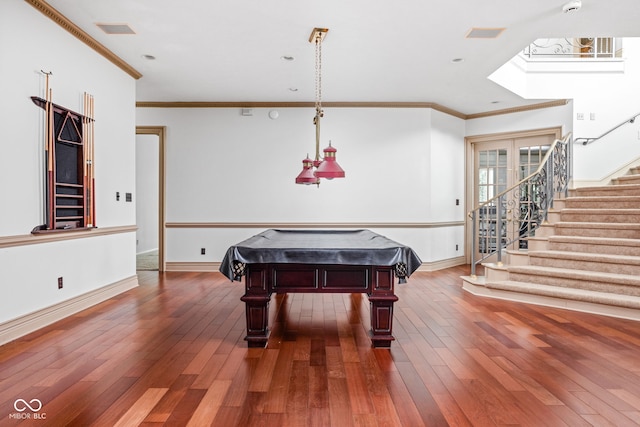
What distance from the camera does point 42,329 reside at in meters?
3.49

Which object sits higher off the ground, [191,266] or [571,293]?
[571,293]

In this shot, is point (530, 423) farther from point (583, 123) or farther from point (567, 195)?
point (583, 123)

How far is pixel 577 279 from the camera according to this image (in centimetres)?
442

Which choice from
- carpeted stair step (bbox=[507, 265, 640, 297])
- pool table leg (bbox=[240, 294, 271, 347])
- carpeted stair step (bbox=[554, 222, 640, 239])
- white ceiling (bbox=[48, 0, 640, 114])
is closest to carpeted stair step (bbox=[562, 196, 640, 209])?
carpeted stair step (bbox=[554, 222, 640, 239])

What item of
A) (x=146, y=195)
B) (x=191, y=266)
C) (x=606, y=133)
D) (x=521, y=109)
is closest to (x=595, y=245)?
(x=606, y=133)

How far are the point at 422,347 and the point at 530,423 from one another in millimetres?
1160

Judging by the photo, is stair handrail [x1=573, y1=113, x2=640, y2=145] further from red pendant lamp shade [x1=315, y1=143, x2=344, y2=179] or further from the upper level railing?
red pendant lamp shade [x1=315, y1=143, x2=344, y2=179]

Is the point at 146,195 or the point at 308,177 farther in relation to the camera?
the point at 146,195

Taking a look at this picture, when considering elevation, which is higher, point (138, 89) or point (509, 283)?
point (138, 89)

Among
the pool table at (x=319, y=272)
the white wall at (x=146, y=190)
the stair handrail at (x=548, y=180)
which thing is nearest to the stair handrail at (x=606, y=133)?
the stair handrail at (x=548, y=180)

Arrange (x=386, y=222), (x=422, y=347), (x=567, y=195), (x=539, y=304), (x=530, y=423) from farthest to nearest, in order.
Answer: (x=386, y=222) < (x=567, y=195) < (x=539, y=304) < (x=422, y=347) < (x=530, y=423)

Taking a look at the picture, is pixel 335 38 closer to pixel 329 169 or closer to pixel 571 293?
pixel 329 169

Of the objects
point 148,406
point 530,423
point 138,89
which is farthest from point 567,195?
point 138,89

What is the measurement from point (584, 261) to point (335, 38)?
385 centimetres
